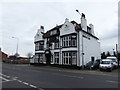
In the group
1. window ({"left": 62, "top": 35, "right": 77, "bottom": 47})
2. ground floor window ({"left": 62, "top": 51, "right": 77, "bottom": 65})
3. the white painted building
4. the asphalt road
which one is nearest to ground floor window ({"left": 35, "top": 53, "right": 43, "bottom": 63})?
the white painted building

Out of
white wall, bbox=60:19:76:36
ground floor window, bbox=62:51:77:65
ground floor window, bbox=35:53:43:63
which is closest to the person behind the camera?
ground floor window, bbox=62:51:77:65

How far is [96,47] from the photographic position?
48.2 meters

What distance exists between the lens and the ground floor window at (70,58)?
127 ft

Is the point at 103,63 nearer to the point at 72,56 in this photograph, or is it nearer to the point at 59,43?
the point at 72,56

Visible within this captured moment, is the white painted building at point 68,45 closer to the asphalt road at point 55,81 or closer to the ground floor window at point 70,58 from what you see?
the ground floor window at point 70,58

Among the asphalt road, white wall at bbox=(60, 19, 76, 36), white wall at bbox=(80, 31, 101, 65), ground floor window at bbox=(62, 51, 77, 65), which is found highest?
white wall at bbox=(60, 19, 76, 36)

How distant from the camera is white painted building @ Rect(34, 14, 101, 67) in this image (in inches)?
1525

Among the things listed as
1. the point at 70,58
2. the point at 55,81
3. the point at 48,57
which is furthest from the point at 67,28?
the point at 55,81

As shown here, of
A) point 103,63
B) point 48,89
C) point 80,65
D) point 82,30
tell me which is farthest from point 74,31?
point 48,89

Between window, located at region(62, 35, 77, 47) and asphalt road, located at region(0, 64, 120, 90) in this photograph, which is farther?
window, located at region(62, 35, 77, 47)

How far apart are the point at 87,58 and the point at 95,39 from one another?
906 cm

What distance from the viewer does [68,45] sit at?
40094 mm

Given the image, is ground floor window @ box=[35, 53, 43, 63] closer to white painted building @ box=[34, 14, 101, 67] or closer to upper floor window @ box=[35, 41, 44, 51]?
white painted building @ box=[34, 14, 101, 67]

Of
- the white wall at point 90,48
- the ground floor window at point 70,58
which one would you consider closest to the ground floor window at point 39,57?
the ground floor window at point 70,58
